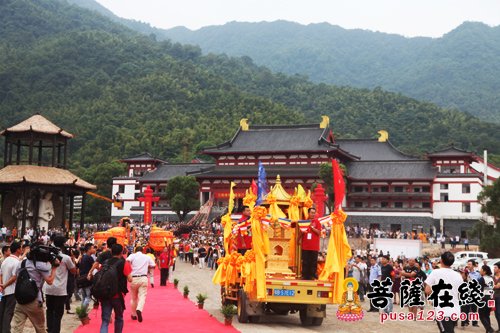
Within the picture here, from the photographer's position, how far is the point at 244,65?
173375mm

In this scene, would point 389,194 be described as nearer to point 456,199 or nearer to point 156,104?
point 456,199

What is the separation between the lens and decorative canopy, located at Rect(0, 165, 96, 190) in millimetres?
34469

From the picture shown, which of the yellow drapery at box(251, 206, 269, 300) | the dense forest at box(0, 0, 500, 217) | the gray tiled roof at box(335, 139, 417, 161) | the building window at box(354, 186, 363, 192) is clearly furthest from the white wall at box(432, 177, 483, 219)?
the yellow drapery at box(251, 206, 269, 300)

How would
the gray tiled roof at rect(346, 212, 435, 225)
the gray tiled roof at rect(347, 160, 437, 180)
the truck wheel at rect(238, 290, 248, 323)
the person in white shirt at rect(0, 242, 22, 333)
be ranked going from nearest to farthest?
the person in white shirt at rect(0, 242, 22, 333) → the truck wheel at rect(238, 290, 248, 323) → the gray tiled roof at rect(346, 212, 435, 225) → the gray tiled roof at rect(347, 160, 437, 180)

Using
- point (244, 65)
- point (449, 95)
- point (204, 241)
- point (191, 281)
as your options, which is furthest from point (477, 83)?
point (191, 281)

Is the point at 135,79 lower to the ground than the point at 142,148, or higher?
higher

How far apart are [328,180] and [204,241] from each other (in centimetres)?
1676

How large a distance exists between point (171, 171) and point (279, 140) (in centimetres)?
1366

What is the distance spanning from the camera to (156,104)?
109312mm

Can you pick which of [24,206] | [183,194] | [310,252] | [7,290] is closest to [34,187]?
[24,206]

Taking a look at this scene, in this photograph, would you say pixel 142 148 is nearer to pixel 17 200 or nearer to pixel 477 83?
pixel 17 200

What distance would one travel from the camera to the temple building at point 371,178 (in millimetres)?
56688

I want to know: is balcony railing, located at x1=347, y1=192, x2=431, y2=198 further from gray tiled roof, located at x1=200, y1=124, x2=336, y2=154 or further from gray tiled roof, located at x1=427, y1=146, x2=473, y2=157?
gray tiled roof, located at x1=200, y1=124, x2=336, y2=154

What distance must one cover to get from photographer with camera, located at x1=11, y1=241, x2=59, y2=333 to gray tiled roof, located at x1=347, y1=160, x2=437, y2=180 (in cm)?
5000
